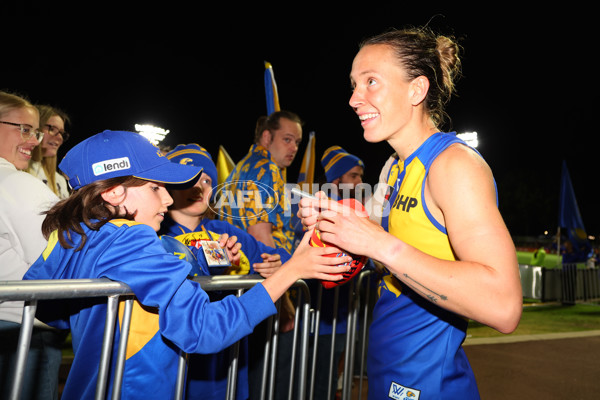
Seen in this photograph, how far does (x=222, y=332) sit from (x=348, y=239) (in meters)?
0.60

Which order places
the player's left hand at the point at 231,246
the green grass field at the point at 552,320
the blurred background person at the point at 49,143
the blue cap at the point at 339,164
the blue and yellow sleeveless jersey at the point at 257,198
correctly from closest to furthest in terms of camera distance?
the player's left hand at the point at 231,246
the blue and yellow sleeveless jersey at the point at 257,198
the blurred background person at the point at 49,143
the blue cap at the point at 339,164
the green grass field at the point at 552,320

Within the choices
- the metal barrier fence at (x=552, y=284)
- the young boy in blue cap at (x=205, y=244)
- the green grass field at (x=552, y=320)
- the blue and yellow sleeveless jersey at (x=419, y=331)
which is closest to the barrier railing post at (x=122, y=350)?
the young boy in blue cap at (x=205, y=244)

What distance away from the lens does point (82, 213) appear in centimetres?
184

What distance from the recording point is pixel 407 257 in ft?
5.03

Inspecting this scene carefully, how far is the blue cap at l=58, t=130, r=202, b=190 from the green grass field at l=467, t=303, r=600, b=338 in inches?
307

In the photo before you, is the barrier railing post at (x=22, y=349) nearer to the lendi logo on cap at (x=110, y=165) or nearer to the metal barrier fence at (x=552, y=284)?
the lendi logo on cap at (x=110, y=165)

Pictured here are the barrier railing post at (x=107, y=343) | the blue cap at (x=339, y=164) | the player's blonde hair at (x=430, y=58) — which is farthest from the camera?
the blue cap at (x=339, y=164)

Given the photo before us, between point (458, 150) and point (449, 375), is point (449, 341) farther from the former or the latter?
point (458, 150)

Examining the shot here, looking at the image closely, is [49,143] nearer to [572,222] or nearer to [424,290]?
[424,290]

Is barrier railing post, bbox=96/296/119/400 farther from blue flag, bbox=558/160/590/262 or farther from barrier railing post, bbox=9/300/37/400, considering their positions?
blue flag, bbox=558/160/590/262

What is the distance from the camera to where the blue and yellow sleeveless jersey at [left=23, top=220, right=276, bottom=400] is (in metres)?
1.62

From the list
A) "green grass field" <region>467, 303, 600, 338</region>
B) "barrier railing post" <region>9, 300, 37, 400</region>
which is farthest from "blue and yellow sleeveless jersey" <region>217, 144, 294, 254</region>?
"green grass field" <region>467, 303, 600, 338</region>

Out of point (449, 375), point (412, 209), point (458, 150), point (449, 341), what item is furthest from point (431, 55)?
point (449, 375)

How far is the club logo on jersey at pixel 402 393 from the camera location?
178 cm
